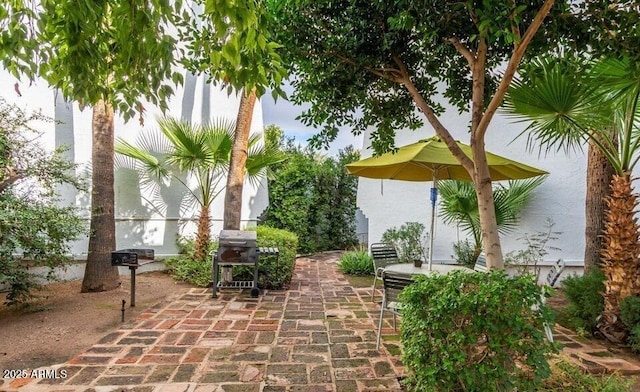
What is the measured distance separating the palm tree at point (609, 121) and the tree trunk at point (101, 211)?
601 centimetres

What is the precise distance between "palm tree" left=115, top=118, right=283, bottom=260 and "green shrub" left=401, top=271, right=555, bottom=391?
5.76 meters

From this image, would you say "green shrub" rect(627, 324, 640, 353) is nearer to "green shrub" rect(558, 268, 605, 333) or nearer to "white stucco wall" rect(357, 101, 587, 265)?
"green shrub" rect(558, 268, 605, 333)

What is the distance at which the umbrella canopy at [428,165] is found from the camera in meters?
4.26

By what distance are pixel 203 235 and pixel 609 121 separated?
6.81m

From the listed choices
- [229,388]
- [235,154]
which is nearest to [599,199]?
[229,388]

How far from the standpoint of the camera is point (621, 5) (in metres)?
2.90

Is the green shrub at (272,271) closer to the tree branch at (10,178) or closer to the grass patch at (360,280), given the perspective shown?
the grass patch at (360,280)

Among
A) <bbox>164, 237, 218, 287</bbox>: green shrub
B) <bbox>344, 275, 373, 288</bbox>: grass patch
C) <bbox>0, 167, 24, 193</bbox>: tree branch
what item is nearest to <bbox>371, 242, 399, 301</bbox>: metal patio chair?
<bbox>344, 275, 373, 288</bbox>: grass patch

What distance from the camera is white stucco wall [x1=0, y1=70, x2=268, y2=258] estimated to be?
675cm

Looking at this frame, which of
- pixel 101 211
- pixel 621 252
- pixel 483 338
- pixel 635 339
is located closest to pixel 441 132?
pixel 483 338

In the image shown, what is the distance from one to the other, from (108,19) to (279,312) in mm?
3821

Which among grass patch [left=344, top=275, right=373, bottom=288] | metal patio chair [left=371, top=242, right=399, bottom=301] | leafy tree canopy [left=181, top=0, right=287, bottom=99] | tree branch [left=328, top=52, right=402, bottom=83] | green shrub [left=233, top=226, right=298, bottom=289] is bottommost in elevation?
grass patch [left=344, top=275, right=373, bottom=288]

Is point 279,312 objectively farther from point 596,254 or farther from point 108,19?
point 596,254

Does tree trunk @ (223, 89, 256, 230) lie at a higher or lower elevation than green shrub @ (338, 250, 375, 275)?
higher
